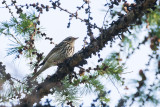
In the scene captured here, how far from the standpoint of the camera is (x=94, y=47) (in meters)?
3.36

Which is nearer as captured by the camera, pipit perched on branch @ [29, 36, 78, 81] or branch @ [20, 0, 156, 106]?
branch @ [20, 0, 156, 106]

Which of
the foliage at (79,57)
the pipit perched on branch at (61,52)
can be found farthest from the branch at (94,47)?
the pipit perched on branch at (61,52)

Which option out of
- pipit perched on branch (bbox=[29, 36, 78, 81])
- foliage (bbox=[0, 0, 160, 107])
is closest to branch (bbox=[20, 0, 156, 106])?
foliage (bbox=[0, 0, 160, 107])

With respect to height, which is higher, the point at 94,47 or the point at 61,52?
the point at 61,52

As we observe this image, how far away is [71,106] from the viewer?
340cm

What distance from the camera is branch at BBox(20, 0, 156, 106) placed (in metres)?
3.31

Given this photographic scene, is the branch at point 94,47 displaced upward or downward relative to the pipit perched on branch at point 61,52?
downward

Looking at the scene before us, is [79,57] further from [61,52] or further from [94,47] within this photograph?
[61,52]

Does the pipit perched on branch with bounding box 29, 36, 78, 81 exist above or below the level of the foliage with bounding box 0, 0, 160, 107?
above

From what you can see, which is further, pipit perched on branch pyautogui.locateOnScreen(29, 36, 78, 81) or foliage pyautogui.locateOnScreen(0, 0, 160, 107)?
pipit perched on branch pyautogui.locateOnScreen(29, 36, 78, 81)

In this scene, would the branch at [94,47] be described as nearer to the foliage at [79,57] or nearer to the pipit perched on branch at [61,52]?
the foliage at [79,57]

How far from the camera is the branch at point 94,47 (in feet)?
10.9

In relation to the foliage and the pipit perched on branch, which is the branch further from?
the pipit perched on branch

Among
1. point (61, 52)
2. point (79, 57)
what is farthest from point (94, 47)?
point (61, 52)
